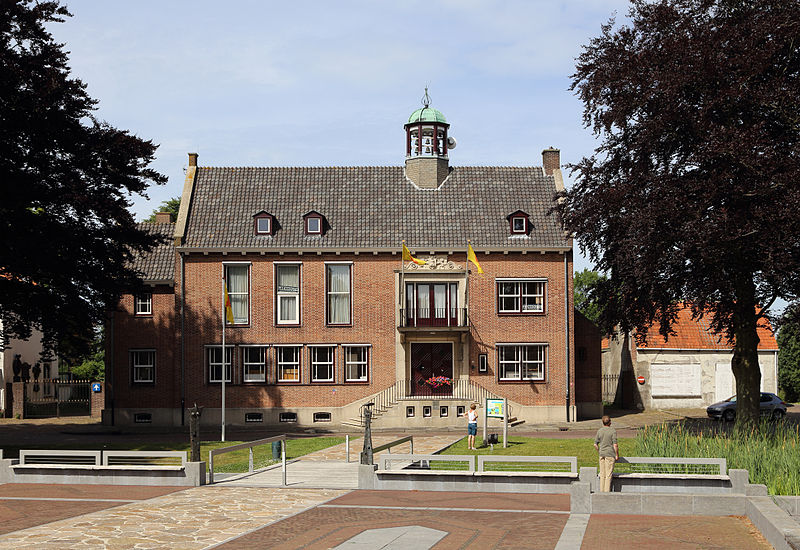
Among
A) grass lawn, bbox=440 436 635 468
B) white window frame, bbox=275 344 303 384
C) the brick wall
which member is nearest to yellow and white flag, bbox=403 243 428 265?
the brick wall

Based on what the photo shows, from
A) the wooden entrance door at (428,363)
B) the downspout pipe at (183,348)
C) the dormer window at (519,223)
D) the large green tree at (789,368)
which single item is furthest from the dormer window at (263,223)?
Result: the large green tree at (789,368)

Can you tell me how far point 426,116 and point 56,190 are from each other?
2045 centimetres

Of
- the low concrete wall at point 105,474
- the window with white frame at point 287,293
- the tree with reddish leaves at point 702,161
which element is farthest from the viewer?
the window with white frame at point 287,293

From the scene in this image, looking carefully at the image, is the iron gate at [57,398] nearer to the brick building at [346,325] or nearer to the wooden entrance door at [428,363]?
the brick building at [346,325]

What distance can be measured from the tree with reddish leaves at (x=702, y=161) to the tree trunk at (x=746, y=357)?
37mm

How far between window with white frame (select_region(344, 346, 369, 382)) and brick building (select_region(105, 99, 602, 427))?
0.15 feet

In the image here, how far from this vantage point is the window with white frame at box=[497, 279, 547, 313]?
42.7 m

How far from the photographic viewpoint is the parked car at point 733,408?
40.3 m

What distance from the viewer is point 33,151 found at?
3159 cm

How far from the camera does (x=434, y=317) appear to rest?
42812 millimetres

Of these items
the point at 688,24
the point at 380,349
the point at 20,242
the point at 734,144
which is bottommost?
the point at 380,349

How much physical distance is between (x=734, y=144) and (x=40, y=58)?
22.6m

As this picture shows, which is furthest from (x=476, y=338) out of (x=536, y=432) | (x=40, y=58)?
(x=40, y=58)

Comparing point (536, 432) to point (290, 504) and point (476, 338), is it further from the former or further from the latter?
point (290, 504)
